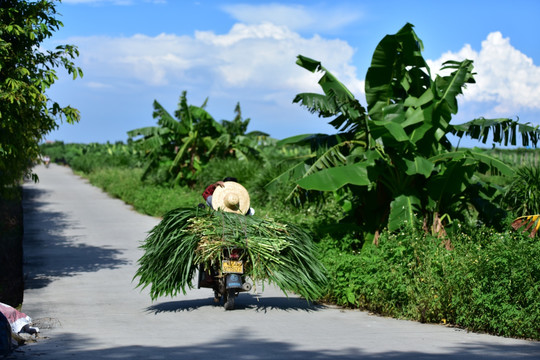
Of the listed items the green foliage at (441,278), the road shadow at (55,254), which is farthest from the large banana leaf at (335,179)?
the road shadow at (55,254)

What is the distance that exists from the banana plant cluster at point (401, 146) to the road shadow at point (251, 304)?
209 cm

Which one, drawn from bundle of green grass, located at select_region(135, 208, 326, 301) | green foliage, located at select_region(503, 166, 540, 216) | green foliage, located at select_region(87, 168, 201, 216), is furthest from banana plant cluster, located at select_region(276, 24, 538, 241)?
green foliage, located at select_region(87, 168, 201, 216)

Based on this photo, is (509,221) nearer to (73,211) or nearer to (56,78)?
(56,78)

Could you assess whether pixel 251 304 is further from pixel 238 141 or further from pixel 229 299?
pixel 238 141

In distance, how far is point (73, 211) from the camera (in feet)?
97.0

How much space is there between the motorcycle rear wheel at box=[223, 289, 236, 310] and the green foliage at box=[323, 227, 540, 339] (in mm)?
1853

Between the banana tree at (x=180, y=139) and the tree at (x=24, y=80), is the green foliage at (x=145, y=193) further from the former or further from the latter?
the tree at (x=24, y=80)

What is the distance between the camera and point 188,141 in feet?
102

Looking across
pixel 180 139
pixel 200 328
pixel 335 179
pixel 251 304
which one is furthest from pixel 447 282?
pixel 180 139

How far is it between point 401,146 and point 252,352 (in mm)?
6539

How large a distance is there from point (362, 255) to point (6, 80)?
667 cm

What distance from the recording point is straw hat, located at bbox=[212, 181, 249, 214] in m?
11.0

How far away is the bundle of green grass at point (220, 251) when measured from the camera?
10.2 m

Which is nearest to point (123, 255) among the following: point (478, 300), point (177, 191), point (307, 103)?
point (307, 103)
